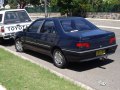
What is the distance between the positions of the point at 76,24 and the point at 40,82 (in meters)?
3.11

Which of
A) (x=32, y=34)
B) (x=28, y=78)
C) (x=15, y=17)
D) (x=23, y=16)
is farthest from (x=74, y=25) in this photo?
(x=23, y=16)

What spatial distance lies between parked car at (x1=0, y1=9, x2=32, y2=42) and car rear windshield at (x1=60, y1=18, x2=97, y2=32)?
537 cm

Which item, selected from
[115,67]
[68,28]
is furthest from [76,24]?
[115,67]

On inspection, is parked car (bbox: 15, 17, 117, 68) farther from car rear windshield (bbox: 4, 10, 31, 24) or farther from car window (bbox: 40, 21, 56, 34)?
car rear windshield (bbox: 4, 10, 31, 24)

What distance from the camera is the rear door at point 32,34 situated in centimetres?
1062

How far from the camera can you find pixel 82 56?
27.8 feet

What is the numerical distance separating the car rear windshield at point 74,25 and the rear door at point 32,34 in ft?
3.83

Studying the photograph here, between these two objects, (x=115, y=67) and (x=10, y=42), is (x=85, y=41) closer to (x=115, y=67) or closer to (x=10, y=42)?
(x=115, y=67)

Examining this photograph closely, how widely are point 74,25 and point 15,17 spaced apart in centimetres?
612

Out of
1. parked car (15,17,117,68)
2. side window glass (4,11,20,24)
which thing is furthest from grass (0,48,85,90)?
side window glass (4,11,20,24)

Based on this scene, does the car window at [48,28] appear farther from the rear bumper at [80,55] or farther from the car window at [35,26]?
the rear bumper at [80,55]

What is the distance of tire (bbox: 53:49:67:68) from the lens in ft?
29.9

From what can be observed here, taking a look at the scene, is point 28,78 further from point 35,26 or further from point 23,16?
point 23,16

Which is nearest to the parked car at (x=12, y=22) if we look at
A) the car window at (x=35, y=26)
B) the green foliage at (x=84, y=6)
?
the car window at (x=35, y=26)
